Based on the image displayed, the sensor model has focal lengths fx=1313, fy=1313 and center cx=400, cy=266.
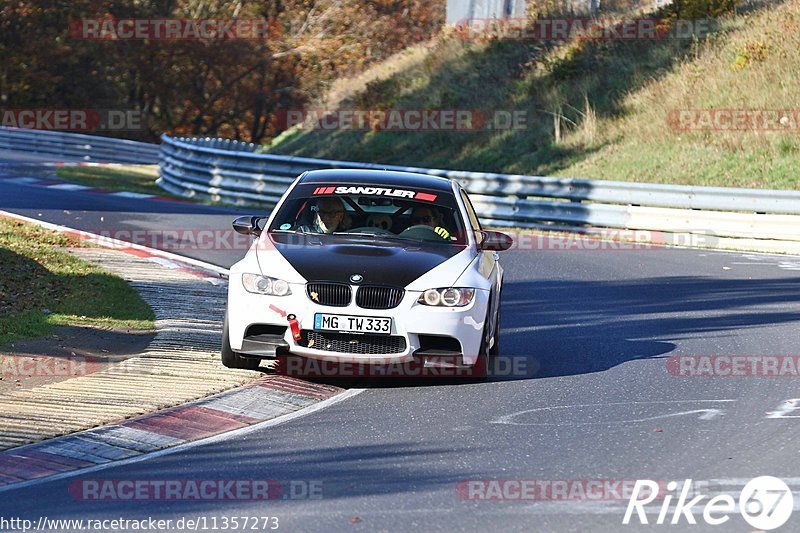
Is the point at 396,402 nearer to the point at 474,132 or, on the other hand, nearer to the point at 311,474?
the point at 311,474

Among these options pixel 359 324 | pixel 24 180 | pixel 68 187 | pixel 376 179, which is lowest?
pixel 359 324

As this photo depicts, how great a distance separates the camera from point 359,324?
368 inches

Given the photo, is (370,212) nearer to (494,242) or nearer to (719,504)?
(494,242)

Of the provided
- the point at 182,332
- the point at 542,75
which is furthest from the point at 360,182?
the point at 542,75

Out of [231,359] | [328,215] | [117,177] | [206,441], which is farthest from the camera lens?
[117,177]

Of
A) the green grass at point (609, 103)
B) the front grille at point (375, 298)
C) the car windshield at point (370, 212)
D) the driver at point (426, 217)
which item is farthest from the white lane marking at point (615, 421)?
the green grass at point (609, 103)

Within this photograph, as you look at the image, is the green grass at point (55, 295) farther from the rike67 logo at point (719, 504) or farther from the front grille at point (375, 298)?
the rike67 logo at point (719, 504)

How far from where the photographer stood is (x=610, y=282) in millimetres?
16094

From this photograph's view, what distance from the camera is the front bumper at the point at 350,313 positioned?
9383mm

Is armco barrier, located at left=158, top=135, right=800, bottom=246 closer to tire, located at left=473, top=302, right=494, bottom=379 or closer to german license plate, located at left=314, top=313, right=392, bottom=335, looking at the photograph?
tire, located at left=473, top=302, right=494, bottom=379

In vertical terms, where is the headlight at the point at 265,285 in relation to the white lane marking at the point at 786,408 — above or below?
above

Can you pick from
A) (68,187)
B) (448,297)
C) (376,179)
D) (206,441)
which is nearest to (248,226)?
(376,179)

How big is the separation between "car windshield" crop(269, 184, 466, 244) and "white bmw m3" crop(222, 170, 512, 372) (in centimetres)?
12

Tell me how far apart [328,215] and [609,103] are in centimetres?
2228
